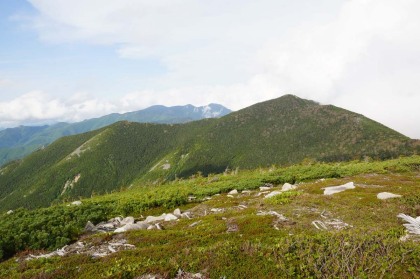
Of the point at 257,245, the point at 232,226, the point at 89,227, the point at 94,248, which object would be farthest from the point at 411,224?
the point at 89,227

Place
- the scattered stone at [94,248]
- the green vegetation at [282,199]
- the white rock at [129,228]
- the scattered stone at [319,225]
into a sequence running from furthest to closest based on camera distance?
the green vegetation at [282,199] < the white rock at [129,228] < the scattered stone at [319,225] < the scattered stone at [94,248]

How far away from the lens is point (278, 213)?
873 inches

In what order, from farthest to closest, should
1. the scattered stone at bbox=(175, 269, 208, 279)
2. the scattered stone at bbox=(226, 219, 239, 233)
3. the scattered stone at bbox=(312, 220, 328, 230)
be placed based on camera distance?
1. the scattered stone at bbox=(226, 219, 239, 233)
2. the scattered stone at bbox=(312, 220, 328, 230)
3. the scattered stone at bbox=(175, 269, 208, 279)

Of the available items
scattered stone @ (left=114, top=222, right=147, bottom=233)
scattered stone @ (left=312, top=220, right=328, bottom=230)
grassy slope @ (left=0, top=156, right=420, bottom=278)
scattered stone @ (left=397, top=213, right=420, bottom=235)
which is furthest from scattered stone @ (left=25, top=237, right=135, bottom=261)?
scattered stone @ (left=397, top=213, right=420, bottom=235)

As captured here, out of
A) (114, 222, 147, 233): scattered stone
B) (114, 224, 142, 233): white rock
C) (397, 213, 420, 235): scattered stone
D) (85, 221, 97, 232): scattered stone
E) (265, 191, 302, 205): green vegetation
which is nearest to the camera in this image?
(397, 213, 420, 235): scattered stone

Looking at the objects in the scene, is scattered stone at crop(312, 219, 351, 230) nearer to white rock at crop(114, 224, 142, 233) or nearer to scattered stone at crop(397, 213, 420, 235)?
scattered stone at crop(397, 213, 420, 235)

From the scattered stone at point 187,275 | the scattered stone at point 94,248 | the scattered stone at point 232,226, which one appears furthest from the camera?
the scattered stone at point 232,226

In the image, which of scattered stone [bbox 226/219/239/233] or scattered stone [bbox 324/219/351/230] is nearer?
scattered stone [bbox 324/219/351/230]

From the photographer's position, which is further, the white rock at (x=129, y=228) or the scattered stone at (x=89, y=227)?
the scattered stone at (x=89, y=227)

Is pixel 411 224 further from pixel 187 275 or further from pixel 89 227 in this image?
pixel 89 227

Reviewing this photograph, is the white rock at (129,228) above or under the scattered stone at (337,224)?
under

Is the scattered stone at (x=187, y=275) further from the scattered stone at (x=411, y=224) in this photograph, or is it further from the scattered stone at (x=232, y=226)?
the scattered stone at (x=411, y=224)

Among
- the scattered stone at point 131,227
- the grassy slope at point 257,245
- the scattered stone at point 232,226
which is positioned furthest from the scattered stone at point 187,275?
the scattered stone at point 131,227

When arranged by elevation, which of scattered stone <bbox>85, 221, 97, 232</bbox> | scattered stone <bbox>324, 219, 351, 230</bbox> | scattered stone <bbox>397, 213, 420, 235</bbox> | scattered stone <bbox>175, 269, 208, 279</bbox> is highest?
scattered stone <bbox>175, 269, 208, 279</bbox>
